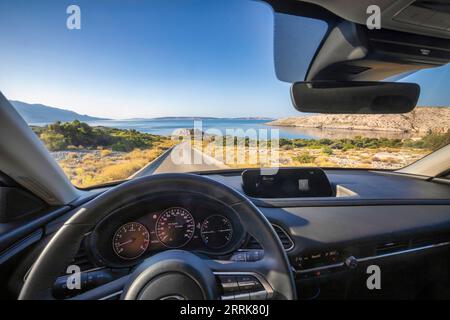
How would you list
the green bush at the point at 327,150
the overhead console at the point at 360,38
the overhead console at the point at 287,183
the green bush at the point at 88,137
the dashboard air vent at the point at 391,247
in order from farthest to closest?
the green bush at the point at 327,150
the overhead console at the point at 287,183
the dashboard air vent at the point at 391,247
the green bush at the point at 88,137
the overhead console at the point at 360,38

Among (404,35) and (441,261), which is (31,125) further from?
(441,261)

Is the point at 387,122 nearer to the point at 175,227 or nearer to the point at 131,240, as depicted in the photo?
the point at 175,227

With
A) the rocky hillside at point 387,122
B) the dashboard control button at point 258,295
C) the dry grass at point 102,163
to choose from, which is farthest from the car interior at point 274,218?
the rocky hillside at point 387,122

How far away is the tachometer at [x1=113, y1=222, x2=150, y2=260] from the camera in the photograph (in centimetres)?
160

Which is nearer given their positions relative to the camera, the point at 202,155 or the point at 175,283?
the point at 175,283

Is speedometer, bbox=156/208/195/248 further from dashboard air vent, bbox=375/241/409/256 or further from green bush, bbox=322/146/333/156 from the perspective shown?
green bush, bbox=322/146/333/156

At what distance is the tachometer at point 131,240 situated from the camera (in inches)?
62.9

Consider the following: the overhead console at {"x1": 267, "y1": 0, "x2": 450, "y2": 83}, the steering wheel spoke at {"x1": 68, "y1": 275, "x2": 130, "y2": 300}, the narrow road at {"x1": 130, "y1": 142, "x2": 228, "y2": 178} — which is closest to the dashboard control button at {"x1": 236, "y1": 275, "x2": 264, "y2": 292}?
the steering wheel spoke at {"x1": 68, "y1": 275, "x2": 130, "y2": 300}

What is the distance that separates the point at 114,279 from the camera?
1469 millimetres

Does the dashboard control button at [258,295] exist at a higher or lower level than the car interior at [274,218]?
lower

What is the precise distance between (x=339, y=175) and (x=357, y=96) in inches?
58.1

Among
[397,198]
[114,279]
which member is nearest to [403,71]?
[397,198]

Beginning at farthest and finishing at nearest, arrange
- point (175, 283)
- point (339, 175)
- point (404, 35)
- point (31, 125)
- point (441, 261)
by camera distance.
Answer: point (339, 175)
point (441, 261)
point (404, 35)
point (31, 125)
point (175, 283)

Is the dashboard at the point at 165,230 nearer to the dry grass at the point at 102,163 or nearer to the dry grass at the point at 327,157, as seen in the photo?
the dry grass at the point at 102,163
